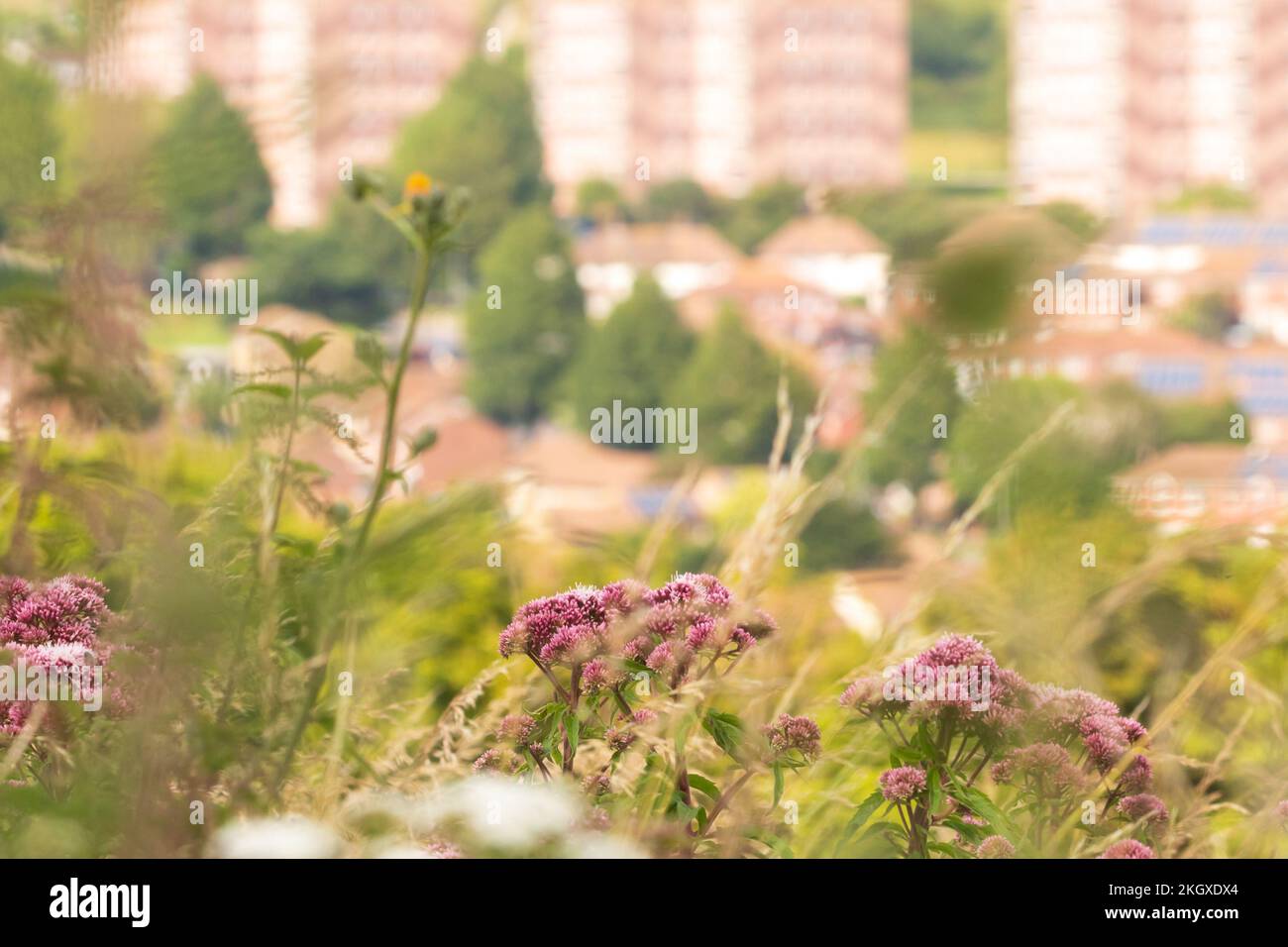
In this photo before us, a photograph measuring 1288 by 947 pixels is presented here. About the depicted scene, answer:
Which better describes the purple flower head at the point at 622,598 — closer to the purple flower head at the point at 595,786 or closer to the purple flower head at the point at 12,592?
the purple flower head at the point at 595,786

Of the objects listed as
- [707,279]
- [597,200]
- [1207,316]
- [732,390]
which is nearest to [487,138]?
[597,200]

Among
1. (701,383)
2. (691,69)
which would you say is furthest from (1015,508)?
(691,69)

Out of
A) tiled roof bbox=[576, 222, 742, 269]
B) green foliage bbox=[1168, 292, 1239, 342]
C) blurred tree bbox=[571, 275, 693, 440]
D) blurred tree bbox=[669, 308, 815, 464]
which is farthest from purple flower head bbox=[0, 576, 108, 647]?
tiled roof bbox=[576, 222, 742, 269]

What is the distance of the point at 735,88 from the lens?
43000 millimetres

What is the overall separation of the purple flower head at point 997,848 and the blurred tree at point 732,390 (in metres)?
25.7

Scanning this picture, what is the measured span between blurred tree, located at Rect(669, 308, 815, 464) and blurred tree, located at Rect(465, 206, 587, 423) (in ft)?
10.6

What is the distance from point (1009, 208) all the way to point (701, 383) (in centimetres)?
2861

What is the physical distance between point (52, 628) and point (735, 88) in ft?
144

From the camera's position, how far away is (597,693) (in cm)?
49

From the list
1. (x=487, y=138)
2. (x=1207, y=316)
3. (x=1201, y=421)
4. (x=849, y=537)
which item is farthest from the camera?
(x=487, y=138)

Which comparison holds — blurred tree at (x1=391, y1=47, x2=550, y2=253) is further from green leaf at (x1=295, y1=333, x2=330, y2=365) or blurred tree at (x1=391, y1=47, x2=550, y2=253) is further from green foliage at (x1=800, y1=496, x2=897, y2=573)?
green leaf at (x1=295, y1=333, x2=330, y2=365)

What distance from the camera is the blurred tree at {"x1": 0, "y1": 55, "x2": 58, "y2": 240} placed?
51 cm

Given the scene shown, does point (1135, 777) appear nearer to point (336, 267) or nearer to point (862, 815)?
point (862, 815)
